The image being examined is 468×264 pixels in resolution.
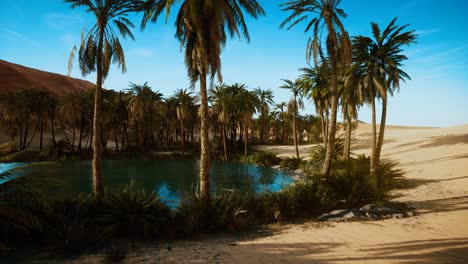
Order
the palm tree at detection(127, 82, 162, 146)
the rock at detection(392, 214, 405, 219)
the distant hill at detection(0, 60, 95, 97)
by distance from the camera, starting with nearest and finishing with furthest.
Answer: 1. the rock at detection(392, 214, 405, 219)
2. the palm tree at detection(127, 82, 162, 146)
3. the distant hill at detection(0, 60, 95, 97)

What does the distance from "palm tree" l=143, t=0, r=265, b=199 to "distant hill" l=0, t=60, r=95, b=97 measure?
216ft

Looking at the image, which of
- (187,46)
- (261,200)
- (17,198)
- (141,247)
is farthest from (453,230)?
(17,198)

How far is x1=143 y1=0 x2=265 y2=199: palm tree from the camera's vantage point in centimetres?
989

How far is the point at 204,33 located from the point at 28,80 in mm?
99678

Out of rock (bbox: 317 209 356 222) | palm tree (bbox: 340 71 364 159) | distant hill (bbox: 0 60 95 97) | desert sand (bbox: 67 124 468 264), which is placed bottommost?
rock (bbox: 317 209 356 222)

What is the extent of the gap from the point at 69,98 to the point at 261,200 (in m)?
41.9

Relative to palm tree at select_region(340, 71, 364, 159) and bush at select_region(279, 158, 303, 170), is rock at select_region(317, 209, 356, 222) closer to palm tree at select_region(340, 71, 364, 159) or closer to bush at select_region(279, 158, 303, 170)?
palm tree at select_region(340, 71, 364, 159)

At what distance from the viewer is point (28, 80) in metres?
78.2

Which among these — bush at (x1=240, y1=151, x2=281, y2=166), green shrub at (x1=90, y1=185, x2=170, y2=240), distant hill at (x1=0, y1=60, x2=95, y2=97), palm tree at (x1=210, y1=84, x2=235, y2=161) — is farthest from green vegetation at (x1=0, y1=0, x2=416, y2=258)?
distant hill at (x1=0, y1=60, x2=95, y2=97)

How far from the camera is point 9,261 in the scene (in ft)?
18.3

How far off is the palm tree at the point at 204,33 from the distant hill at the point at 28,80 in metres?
65.8

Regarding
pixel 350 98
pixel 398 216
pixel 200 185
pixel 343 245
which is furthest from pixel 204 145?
pixel 350 98

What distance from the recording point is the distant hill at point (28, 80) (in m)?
70.6

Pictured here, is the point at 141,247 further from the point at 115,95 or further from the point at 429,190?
the point at 115,95
